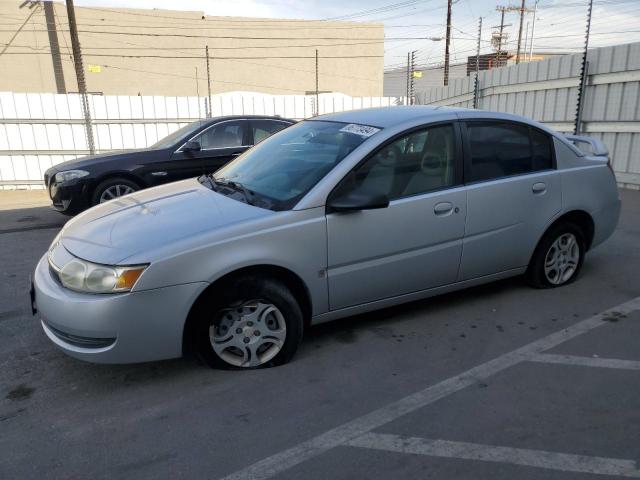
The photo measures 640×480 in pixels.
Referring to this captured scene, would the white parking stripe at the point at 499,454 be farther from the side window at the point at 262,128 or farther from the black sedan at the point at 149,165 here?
the side window at the point at 262,128

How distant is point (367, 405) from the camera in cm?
286

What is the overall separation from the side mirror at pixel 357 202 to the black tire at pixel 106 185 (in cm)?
483

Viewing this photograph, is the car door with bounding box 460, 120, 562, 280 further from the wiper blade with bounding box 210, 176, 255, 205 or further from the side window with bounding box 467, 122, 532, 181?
the wiper blade with bounding box 210, 176, 255, 205

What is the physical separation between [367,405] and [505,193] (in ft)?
6.96

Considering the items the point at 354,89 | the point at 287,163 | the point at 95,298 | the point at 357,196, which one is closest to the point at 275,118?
the point at 287,163

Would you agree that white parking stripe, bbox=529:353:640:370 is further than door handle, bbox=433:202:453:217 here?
No

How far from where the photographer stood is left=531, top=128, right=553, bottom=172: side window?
4305 millimetres

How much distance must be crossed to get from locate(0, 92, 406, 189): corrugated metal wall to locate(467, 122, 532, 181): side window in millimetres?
9625

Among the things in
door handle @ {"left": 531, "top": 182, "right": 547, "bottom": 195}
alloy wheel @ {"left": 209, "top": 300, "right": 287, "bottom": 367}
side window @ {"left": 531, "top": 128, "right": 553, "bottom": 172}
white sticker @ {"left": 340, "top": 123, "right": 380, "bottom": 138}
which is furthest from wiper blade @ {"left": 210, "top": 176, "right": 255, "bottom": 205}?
side window @ {"left": 531, "top": 128, "right": 553, "bottom": 172}

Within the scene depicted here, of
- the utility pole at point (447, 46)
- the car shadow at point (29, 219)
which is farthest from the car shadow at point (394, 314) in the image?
the utility pole at point (447, 46)

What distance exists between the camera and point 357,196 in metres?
3.31

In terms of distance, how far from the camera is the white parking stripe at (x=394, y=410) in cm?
240

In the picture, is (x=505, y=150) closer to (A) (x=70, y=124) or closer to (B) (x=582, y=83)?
(B) (x=582, y=83)

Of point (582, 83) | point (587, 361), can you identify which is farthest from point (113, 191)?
point (582, 83)
